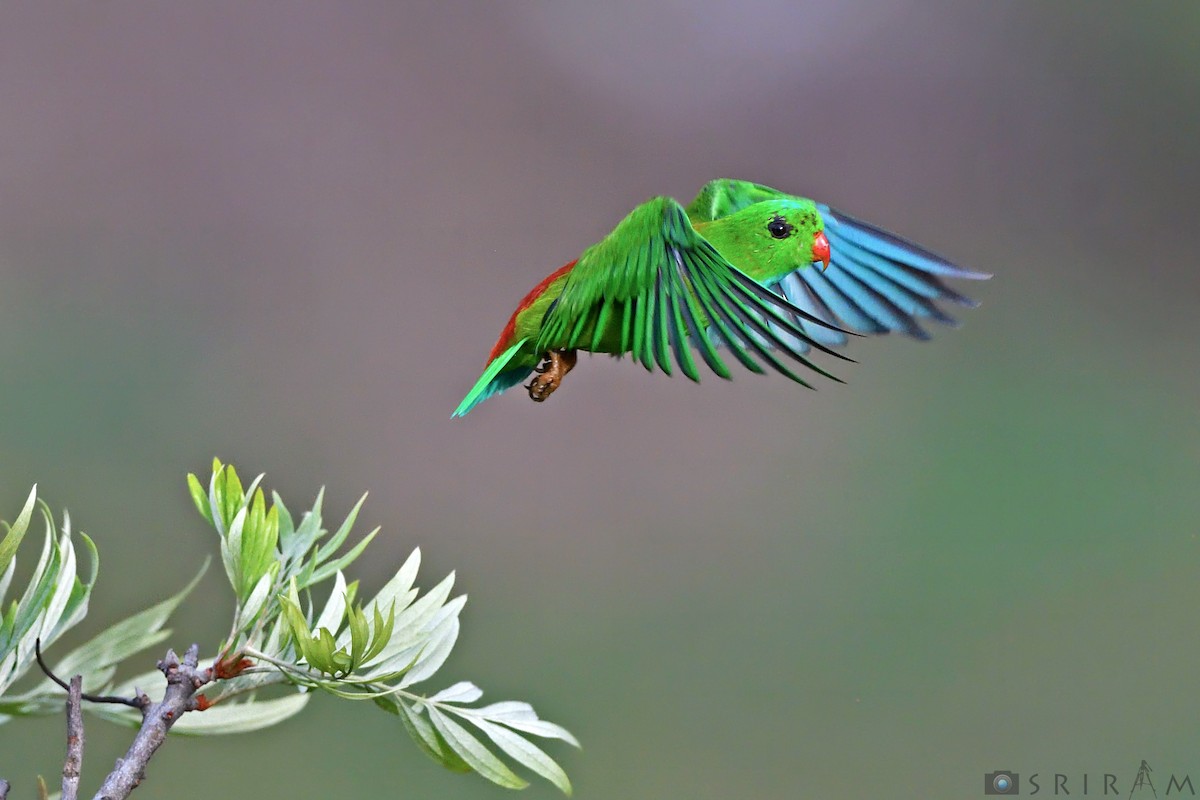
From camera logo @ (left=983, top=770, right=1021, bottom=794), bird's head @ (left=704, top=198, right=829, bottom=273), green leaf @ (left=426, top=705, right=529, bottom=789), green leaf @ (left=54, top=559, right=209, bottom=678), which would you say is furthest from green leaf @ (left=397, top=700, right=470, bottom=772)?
camera logo @ (left=983, top=770, right=1021, bottom=794)

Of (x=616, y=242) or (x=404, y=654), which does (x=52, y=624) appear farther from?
(x=616, y=242)

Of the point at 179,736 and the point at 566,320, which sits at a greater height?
the point at 566,320

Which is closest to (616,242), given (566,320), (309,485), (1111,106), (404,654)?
(566,320)

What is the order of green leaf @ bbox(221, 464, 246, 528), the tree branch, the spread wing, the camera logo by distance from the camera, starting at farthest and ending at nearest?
the camera logo → the spread wing → green leaf @ bbox(221, 464, 246, 528) → the tree branch

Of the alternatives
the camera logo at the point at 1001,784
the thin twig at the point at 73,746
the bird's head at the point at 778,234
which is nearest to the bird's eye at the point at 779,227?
the bird's head at the point at 778,234

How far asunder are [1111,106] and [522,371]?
2044 millimetres

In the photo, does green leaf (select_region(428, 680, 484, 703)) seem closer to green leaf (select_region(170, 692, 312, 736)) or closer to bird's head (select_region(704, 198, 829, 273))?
green leaf (select_region(170, 692, 312, 736))

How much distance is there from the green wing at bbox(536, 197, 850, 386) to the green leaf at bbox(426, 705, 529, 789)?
0.45 feet

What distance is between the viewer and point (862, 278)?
1.84ft

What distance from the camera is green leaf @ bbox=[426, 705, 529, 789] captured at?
1.15ft

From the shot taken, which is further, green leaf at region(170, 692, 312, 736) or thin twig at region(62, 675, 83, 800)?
green leaf at region(170, 692, 312, 736)

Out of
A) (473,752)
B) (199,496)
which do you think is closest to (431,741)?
(473,752)

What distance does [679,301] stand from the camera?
1.33 feet

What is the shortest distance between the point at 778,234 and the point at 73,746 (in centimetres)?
33
